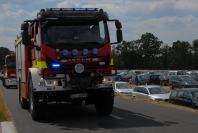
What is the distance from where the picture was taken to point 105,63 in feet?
50.5

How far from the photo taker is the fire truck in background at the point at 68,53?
583 inches

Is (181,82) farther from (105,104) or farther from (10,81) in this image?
(105,104)

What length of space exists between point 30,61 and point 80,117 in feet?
9.20

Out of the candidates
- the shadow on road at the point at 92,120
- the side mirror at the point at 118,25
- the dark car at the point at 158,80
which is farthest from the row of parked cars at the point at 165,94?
the dark car at the point at 158,80

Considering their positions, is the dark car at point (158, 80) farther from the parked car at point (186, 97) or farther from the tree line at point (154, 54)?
the tree line at point (154, 54)

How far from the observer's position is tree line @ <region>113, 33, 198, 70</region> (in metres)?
136

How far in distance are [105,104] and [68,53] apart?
2675 millimetres

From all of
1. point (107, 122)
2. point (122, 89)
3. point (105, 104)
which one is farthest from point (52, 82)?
point (122, 89)

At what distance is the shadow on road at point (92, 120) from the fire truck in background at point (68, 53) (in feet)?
2.63

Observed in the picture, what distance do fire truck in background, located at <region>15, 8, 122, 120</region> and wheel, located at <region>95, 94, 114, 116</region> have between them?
0.87 metres

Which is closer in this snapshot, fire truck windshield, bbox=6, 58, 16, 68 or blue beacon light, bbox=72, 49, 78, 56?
blue beacon light, bbox=72, 49, 78, 56


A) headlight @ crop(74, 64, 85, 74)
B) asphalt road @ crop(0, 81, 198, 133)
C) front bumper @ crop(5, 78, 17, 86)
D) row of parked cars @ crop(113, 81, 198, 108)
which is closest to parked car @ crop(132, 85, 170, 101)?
row of parked cars @ crop(113, 81, 198, 108)

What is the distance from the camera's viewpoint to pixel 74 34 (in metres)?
15.1

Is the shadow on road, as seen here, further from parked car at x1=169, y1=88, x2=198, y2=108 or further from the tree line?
the tree line
